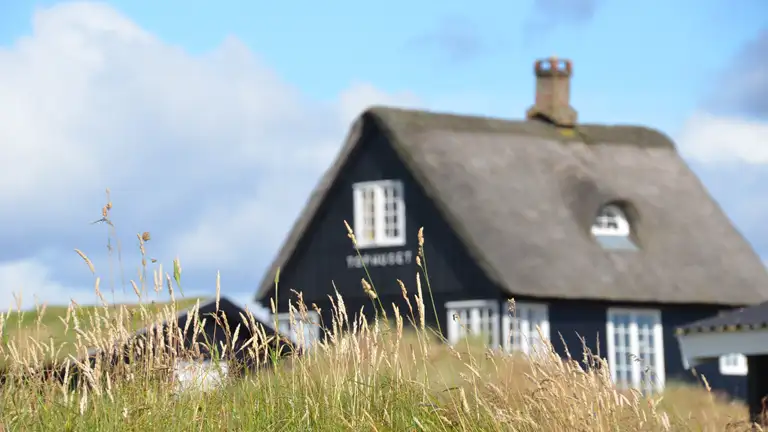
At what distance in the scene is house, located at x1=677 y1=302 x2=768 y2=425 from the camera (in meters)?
14.8

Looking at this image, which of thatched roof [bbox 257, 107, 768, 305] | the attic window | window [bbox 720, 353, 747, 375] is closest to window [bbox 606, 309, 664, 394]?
thatched roof [bbox 257, 107, 768, 305]

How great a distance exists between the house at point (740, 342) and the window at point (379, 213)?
14.6 metres

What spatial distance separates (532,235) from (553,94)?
231 inches

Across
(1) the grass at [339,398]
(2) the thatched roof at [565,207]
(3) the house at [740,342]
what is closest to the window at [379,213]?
(2) the thatched roof at [565,207]

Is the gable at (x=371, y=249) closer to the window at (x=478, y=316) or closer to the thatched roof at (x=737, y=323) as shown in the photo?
the window at (x=478, y=316)

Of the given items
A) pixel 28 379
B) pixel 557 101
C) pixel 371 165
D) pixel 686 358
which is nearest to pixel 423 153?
pixel 371 165

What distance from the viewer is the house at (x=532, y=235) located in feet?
94.9

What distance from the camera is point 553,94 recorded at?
34.4m

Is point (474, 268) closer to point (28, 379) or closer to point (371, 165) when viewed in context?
point (371, 165)

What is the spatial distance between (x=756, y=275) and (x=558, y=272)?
6.78 m

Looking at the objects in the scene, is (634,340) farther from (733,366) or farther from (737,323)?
(737,323)

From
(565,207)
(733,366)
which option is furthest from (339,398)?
(733,366)

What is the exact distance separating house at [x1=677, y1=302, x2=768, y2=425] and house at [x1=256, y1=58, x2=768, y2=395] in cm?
1190

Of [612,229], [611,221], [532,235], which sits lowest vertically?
[532,235]
